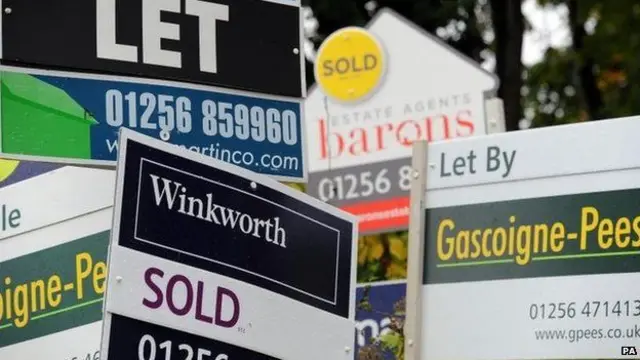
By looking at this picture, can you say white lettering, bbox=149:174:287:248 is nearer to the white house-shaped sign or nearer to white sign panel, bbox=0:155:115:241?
white sign panel, bbox=0:155:115:241

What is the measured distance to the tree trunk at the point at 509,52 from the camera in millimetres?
11633

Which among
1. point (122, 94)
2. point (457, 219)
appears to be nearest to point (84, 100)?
point (122, 94)

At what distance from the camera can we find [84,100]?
150 inches

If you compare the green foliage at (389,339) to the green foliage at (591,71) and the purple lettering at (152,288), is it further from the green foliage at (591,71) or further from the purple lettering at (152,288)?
the green foliage at (591,71)

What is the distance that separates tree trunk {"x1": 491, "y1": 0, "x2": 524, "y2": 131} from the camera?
1163 cm

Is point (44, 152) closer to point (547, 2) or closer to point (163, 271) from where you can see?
point (163, 271)

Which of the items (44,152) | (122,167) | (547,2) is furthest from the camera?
(547,2)

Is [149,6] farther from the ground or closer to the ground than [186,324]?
farther from the ground

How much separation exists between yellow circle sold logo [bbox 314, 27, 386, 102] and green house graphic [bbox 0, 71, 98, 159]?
14.3 ft

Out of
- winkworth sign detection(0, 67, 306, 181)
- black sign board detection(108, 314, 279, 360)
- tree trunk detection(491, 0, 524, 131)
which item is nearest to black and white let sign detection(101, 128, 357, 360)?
black sign board detection(108, 314, 279, 360)

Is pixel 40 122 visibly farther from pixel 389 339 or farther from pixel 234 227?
pixel 389 339

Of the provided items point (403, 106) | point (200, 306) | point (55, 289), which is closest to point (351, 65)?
point (403, 106)

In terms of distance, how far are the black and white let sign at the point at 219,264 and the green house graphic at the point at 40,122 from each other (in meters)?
0.35

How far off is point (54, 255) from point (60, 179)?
0.74ft
